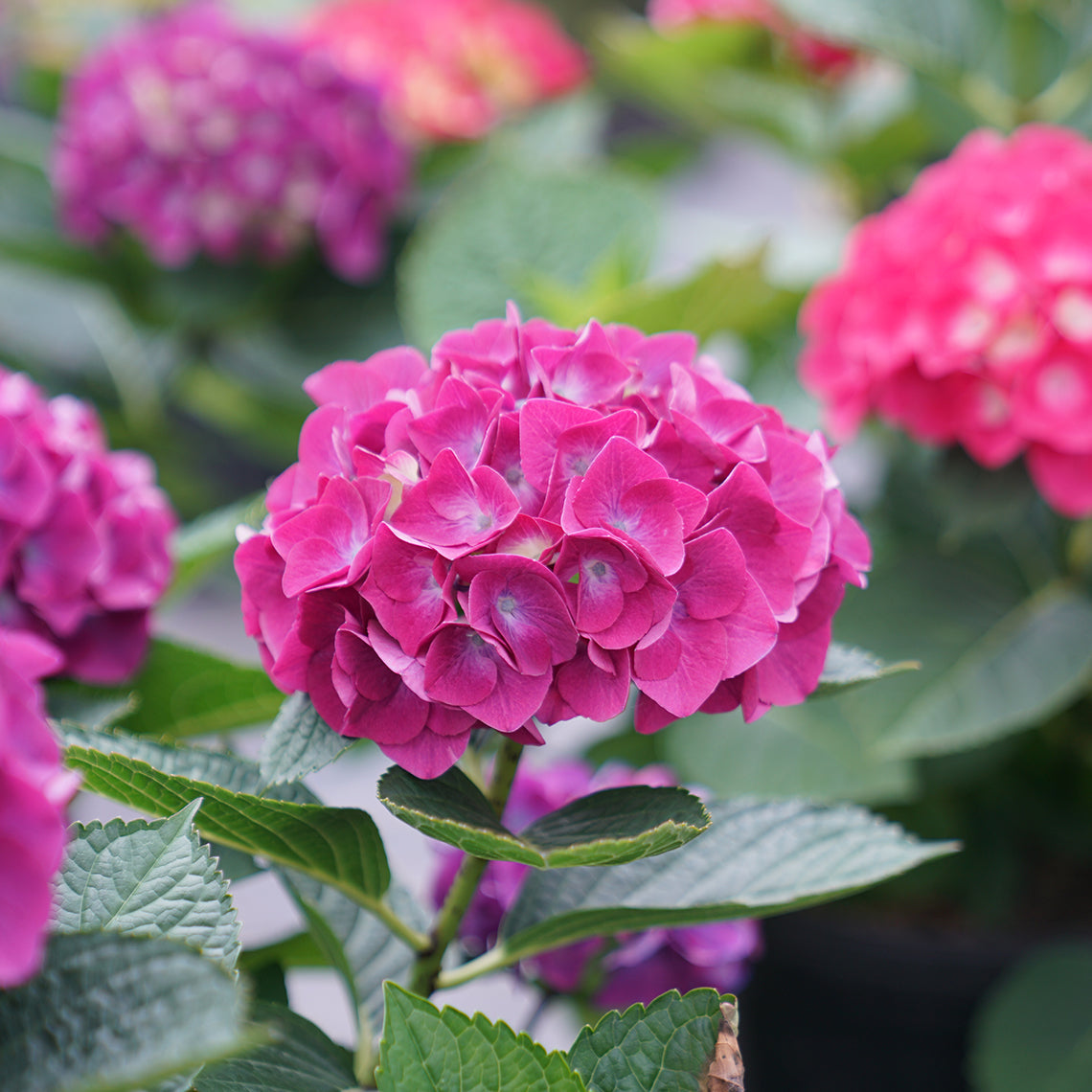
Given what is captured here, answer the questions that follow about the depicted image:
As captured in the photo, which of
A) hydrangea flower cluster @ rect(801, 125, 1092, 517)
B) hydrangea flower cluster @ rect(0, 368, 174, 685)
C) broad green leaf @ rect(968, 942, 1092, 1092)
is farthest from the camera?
broad green leaf @ rect(968, 942, 1092, 1092)

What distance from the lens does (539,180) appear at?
0.81 meters

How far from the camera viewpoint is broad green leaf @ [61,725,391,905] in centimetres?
33

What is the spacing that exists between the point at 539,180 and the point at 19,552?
0.48 m

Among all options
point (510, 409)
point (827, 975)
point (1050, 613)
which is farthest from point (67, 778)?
point (827, 975)

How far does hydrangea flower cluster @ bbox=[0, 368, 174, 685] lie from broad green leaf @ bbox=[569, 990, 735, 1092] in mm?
294

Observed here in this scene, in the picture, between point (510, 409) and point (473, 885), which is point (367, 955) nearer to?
point (473, 885)

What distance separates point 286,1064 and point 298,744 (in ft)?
0.37

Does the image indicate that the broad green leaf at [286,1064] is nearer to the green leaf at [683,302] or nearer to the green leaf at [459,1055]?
the green leaf at [459,1055]

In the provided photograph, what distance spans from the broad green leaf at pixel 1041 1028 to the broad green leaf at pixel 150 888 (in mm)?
599

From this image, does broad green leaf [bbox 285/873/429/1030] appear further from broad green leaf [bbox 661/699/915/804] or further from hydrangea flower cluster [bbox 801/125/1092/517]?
hydrangea flower cluster [bbox 801/125/1092/517]

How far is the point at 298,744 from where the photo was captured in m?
0.33

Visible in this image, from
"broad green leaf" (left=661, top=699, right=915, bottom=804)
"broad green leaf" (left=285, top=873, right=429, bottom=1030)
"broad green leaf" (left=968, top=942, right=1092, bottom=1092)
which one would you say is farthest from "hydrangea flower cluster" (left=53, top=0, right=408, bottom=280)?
"broad green leaf" (left=968, top=942, right=1092, bottom=1092)

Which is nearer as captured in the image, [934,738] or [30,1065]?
[30,1065]

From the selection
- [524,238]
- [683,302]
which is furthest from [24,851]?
[524,238]
